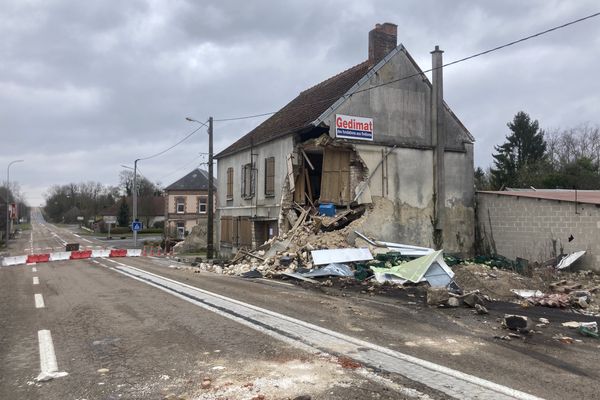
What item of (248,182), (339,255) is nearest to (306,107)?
(248,182)

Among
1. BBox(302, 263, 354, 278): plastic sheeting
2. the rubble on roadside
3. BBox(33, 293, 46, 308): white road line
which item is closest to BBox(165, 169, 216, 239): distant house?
the rubble on roadside

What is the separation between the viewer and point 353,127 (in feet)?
66.6

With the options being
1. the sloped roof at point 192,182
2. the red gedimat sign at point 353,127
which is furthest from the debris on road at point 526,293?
the sloped roof at point 192,182

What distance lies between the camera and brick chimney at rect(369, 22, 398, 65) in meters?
22.5

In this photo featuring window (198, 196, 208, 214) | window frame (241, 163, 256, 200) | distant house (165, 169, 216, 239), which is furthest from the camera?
window (198, 196, 208, 214)

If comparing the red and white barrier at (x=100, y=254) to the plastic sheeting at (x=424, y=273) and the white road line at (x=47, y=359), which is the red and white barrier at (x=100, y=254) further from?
the white road line at (x=47, y=359)

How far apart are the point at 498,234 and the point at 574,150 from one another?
40.3 metres

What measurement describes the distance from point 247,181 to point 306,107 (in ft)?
18.4

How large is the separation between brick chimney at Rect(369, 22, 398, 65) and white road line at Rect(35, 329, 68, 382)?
1864cm

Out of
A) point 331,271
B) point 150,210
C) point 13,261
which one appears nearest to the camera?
point 331,271

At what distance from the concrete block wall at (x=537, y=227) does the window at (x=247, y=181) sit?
447 inches

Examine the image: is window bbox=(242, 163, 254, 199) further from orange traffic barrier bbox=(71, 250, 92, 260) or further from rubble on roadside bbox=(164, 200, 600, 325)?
orange traffic barrier bbox=(71, 250, 92, 260)

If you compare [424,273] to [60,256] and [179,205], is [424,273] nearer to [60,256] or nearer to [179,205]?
[60,256]

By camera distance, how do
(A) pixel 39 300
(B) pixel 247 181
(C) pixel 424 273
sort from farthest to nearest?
1. (B) pixel 247 181
2. (C) pixel 424 273
3. (A) pixel 39 300
